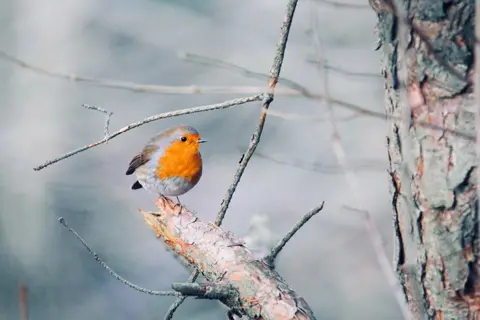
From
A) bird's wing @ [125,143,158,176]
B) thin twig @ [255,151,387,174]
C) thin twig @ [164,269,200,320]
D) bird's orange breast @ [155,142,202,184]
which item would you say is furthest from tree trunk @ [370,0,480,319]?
bird's wing @ [125,143,158,176]

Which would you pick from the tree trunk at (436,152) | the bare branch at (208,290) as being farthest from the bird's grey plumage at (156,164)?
the tree trunk at (436,152)

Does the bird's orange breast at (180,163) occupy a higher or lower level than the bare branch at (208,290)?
lower

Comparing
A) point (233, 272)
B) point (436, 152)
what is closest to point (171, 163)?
point (233, 272)

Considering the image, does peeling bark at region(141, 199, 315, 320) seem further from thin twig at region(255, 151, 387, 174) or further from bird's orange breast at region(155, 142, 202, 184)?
bird's orange breast at region(155, 142, 202, 184)

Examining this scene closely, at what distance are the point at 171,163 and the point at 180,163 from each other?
0.12 feet

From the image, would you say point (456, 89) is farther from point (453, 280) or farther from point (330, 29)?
point (330, 29)

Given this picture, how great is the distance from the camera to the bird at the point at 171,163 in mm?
3518

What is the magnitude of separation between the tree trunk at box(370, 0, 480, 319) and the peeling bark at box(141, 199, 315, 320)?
32cm

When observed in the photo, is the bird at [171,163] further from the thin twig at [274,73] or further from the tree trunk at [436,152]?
the tree trunk at [436,152]

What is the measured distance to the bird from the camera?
352 centimetres

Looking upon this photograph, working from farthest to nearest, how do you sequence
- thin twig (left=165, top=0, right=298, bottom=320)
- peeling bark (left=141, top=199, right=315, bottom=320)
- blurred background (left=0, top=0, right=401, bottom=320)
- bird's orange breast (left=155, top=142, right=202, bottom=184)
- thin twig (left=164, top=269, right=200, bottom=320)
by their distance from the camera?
1. blurred background (left=0, top=0, right=401, bottom=320)
2. bird's orange breast (left=155, top=142, right=202, bottom=184)
3. thin twig (left=164, top=269, right=200, bottom=320)
4. thin twig (left=165, top=0, right=298, bottom=320)
5. peeling bark (left=141, top=199, right=315, bottom=320)

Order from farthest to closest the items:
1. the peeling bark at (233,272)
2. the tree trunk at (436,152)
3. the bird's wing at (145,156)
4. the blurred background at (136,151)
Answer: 1. the blurred background at (136,151)
2. the bird's wing at (145,156)
3. the peeling bark at (233,272)
4. the tree trunk at (436,152)

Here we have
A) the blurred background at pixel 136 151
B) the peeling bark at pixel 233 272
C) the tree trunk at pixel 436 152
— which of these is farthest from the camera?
the blurred background at pixel 136 151

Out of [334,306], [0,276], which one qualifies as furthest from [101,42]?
[334,306]
